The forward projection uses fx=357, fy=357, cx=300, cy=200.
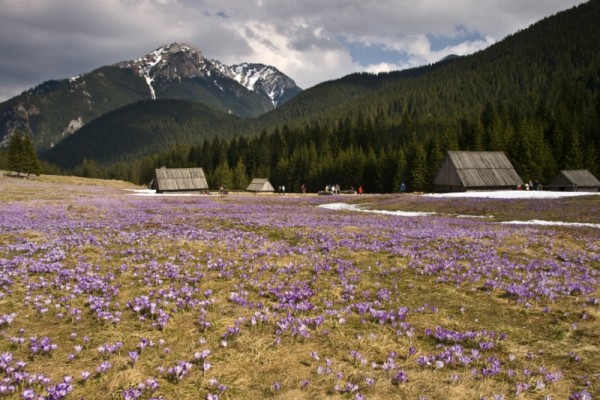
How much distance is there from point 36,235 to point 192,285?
961cm

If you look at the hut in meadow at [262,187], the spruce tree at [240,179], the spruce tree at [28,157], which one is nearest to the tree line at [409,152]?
the spruce tree at [240,179]

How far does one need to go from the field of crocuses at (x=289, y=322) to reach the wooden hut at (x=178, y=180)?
8754 cm

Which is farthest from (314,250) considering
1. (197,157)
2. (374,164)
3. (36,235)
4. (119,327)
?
(197,157)

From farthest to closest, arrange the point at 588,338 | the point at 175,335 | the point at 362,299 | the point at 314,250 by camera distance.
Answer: the point at 314,250 < the point at 362,299 < the point at 588,338 < the point at 175,335

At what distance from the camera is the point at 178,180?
99.8 meters

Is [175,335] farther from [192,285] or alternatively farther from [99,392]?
[192,285]

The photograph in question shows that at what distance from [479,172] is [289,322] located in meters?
71.8

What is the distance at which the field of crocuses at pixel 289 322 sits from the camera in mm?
5074

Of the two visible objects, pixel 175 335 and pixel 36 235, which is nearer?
pixel 175 335

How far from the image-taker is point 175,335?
6.49 m

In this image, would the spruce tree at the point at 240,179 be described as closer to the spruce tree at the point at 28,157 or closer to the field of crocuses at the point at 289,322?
the spruce tree at the point at 28,157

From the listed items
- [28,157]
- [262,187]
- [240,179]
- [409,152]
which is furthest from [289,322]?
[240,179]

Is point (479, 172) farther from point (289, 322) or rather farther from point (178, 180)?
point (178, 180)

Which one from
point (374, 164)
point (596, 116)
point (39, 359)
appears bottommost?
point (39, 359)
